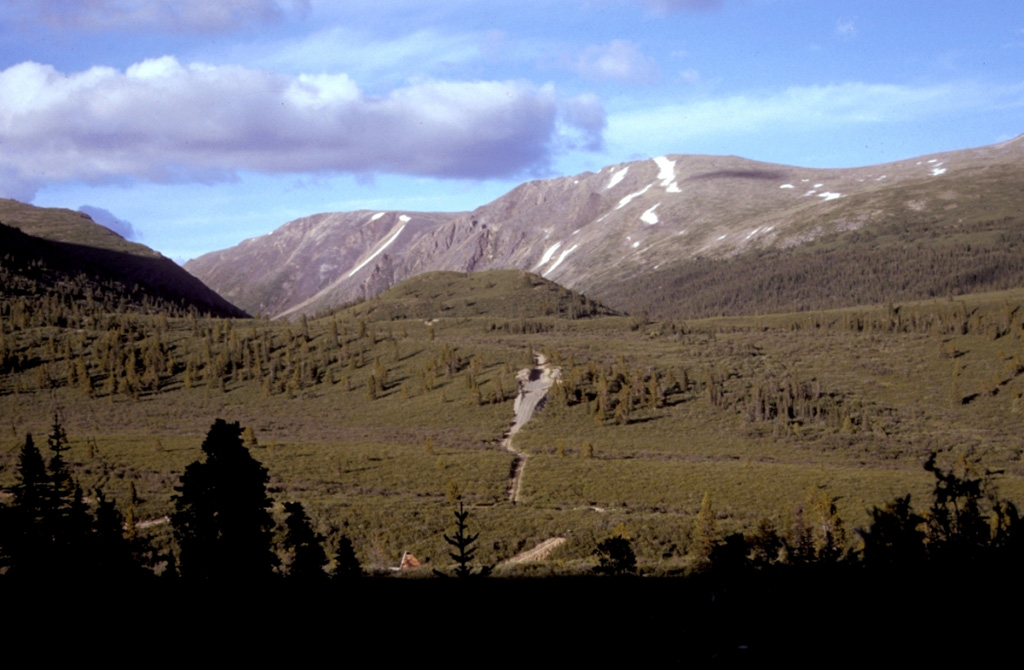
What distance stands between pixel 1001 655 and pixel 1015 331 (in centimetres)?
11902

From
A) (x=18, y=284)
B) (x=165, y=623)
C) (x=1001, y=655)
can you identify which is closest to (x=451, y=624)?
(x=165, y=623)

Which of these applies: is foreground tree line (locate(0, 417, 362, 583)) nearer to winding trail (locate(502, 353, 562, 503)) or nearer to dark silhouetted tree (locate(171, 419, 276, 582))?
dark silhouetted tree (locate(171, 419, 276, 582))

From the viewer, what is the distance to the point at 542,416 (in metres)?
84.1

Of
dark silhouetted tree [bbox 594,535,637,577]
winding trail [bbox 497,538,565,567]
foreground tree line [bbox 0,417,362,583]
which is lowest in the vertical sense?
winding trail [bbox 497,538,565,567]

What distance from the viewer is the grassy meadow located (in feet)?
149

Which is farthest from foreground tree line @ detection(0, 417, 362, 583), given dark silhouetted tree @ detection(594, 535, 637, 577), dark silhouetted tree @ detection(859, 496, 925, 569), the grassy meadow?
dark silhouetted tree @ detection(859, 496, 925, 569)

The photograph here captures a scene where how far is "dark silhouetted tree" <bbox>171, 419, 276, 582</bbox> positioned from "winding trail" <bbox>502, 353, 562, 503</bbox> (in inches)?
1758

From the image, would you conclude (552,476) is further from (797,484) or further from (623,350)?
(623,350)

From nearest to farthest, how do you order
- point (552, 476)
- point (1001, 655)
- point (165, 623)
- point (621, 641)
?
point (1001, 655) → point (621, 641) → point (165, 623) → point (552, 476)

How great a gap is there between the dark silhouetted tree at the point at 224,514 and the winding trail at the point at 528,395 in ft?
146

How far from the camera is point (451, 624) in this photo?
1549 centimetres

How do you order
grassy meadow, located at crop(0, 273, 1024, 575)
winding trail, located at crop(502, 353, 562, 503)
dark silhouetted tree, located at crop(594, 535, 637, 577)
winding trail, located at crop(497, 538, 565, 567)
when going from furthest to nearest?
winding trail, located at crop(502, 353, 562, 503) → grassy meadow, located at crop(0, 273, 1024, 575) → winding trail, located at crop(497, 538, 565, 567) → dark silhouetted tree, located at crop(594, 535, 637, 577)

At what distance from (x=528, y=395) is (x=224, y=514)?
7457 centimetres

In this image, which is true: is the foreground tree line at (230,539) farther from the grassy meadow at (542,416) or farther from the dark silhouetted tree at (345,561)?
the grassy meadow at (542,416)
